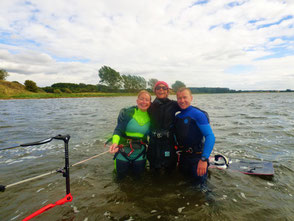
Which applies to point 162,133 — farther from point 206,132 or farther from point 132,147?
point 206,132

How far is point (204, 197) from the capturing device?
388cm

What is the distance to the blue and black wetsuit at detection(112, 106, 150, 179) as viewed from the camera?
13.6ft

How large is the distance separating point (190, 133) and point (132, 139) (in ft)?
4.63

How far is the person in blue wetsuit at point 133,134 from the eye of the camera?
413 centimetres

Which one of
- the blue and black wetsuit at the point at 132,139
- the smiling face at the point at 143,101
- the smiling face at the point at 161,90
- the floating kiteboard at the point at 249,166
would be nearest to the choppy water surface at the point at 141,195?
the floating kiteboard at the point at 249,166

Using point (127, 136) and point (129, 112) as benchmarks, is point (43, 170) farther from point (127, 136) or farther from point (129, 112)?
point (129, 112)

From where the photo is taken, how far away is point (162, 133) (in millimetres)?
4012

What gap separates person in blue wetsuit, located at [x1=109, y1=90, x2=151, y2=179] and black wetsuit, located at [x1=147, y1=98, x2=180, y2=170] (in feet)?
0.66

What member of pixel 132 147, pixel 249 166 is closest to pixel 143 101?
pixel 132 147

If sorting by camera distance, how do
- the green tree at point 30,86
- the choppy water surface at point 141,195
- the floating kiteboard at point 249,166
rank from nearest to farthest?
Answer: the choppy water surface at point 141,195 → the floating kiteboard at point 249,166 → the green tree at point 30,86

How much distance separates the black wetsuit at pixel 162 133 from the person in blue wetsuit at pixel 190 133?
8.5 inches

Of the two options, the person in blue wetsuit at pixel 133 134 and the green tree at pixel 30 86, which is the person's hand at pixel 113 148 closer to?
the person in blue wetsuit at pixel 133 134

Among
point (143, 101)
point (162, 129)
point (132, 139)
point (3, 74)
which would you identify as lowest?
point (132, 139)

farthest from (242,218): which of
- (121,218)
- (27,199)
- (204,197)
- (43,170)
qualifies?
(43,170)
